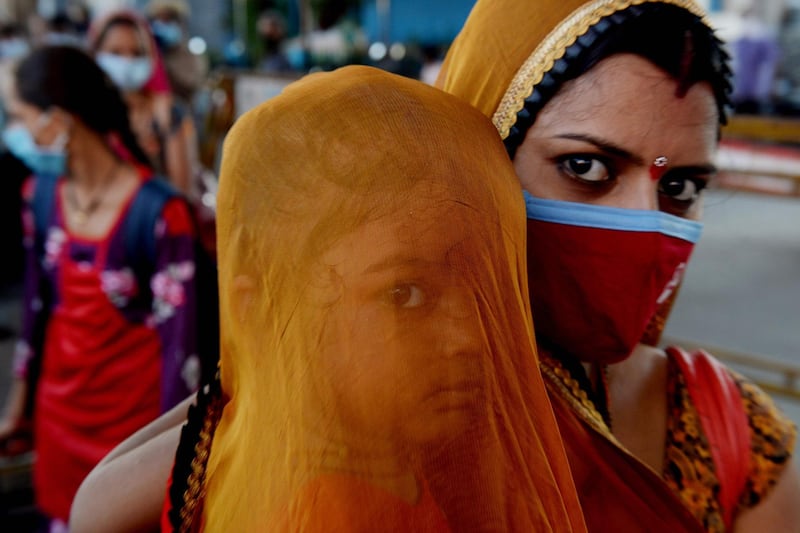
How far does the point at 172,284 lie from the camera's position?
190 cm

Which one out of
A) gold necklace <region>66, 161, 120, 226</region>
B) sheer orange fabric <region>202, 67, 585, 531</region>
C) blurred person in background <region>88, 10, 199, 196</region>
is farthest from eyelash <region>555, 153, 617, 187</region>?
blurred person in background <region>88, 10, 199, 196</region>

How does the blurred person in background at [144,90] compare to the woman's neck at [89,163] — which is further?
the blurred person in background at [144,90]

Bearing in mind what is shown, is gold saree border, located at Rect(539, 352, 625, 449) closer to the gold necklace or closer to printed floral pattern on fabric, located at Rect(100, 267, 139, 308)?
printed floral pattern on fabric, located at Rect(100, 267, 139, 308)

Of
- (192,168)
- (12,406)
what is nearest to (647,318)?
(12,406)

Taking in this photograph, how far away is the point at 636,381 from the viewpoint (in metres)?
0.99

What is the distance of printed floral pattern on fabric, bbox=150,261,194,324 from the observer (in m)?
1.90

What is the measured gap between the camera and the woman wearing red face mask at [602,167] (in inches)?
28.9

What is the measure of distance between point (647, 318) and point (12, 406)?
6.92 ft

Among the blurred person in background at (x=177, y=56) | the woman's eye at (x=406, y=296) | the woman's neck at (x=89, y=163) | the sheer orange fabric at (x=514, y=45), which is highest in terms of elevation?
the sheer orange fabric at (x=514, y=45)

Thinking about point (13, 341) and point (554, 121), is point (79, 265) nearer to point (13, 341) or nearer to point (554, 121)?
point (554, 121)

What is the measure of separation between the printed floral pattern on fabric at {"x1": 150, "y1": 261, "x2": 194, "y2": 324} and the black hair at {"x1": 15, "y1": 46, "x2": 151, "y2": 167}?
0.45 metres

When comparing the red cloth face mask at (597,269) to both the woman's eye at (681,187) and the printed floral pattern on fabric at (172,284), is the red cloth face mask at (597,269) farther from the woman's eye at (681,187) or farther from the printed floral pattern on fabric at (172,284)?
the printed floral pattern on fabric at (172,284)

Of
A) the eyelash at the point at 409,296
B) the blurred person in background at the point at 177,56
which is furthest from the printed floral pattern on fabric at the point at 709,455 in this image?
the blurred person in background at the point at 177,56

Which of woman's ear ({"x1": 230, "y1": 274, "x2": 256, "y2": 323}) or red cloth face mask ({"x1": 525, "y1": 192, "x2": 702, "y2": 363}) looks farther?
red cloth face mask ({"x1": 525, "y1": 192, "x2": 702, "y2": 363})
